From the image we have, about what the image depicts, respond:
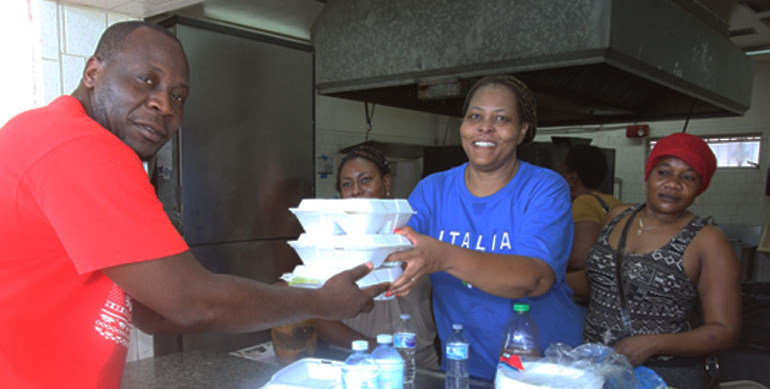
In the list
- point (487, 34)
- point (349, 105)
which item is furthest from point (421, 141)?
point (487, 34)

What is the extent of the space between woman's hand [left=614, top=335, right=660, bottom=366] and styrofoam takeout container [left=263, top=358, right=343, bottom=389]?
1260 millimetres

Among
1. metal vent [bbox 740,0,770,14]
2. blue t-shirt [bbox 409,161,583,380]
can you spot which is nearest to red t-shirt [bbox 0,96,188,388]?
blue t-shirt [bbox 409,161,583,380]

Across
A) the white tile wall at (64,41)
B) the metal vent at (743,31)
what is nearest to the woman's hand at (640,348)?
the white tile wall at (64,41)

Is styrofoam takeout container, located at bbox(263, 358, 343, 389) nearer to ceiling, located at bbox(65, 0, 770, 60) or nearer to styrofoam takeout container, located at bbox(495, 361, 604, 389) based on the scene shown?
styrofoam takeout container, located at bbox(495, 361, 604, 389)

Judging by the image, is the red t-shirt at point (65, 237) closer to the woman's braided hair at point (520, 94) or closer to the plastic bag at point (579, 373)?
the plastic bag at point (579, 373)

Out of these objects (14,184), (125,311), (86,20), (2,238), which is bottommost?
(125,311)

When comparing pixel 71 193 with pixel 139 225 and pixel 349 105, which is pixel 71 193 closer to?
pixel 139 225

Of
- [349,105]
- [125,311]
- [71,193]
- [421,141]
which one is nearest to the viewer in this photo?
[71,193]

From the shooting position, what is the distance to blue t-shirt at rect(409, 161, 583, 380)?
1.78 m

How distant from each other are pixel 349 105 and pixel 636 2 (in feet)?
18.0

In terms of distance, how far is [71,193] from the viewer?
940 millimetres

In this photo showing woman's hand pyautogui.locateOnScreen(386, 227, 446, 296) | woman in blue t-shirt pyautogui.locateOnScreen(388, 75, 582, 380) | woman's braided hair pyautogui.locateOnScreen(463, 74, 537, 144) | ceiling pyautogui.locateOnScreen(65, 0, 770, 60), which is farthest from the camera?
ceiling pyautogui.locateOnScreen(65, 0, 770, 60)

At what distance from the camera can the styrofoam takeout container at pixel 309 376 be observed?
59.6 inches

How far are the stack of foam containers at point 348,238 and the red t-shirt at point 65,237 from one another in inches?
20.9
